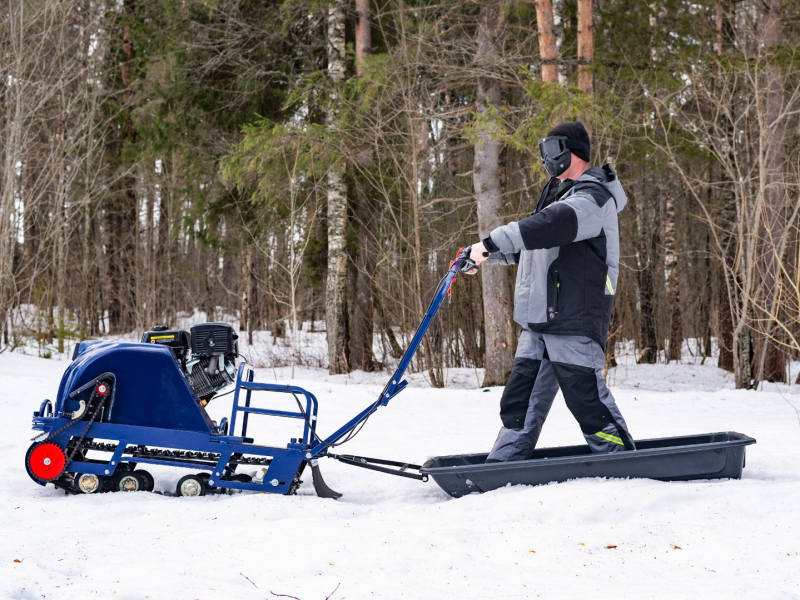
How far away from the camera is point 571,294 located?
402cm

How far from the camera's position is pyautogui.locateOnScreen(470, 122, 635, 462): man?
390cm

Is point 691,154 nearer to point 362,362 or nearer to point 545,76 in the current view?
point 545,76

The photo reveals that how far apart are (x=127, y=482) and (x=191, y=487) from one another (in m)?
0.38

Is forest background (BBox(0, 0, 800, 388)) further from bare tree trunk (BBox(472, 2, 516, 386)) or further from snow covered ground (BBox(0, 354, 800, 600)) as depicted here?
snow covered ground (BBox(0, 354, 800, 600))

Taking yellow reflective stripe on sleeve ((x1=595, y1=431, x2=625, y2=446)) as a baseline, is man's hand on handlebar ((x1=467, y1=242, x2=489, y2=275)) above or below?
above

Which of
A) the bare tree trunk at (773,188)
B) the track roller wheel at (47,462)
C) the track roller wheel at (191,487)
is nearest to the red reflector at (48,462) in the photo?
the track roller wheel at (47,462)

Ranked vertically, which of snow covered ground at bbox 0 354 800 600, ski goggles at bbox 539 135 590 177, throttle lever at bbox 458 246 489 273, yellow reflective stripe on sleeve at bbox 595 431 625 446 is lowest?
snow covered ground at bbox 0 354 800 600

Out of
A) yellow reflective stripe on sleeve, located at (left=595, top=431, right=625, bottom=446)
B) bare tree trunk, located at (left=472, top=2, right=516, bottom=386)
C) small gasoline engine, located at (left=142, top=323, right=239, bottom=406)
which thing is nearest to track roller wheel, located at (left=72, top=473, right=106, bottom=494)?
small gasoline engine, located at (left=142, top=323, right=239, bottom=406)

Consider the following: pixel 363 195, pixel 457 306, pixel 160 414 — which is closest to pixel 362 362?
pixel 457 306

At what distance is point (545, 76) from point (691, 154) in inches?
180

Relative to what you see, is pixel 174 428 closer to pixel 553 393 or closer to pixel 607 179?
pixel 553 393

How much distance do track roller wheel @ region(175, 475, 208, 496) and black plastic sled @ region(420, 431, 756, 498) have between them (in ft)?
4.20

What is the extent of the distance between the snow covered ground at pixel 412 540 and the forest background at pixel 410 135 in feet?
19.5

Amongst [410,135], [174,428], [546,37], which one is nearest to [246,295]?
[410,135]
